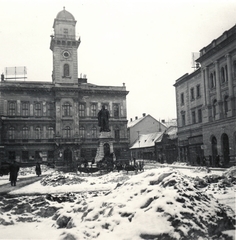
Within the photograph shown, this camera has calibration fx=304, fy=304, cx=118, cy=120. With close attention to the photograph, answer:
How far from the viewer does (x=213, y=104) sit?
31641 mm

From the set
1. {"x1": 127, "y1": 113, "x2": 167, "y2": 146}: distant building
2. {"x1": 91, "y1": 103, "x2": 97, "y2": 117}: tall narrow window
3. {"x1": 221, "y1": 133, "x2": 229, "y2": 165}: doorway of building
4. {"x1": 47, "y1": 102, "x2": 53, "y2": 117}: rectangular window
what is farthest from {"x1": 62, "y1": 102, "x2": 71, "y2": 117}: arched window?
{"x1": 221, "y1": 133, "x2": 229, "y2": 165}: doorway of building

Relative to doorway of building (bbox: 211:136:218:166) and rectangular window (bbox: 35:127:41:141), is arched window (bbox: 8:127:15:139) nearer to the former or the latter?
rectangular window (bbox: 35:127:41:141)

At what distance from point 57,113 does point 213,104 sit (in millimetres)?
25764

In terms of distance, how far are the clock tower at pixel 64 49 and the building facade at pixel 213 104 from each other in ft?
61.1

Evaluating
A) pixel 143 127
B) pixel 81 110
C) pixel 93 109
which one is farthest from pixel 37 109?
pixel 143 127

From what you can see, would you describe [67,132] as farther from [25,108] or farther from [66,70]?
[66,70]

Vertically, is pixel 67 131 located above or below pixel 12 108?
below

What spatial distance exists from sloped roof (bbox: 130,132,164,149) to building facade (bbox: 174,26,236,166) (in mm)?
17525

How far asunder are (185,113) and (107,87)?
53.0 ft

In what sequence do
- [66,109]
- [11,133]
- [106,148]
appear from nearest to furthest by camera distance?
1. [106,148]
2. [11,133]
3. [66,109]

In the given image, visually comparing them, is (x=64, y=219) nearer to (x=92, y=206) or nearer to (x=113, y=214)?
(x=92, y=206)

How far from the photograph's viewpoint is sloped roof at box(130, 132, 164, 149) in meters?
59.3

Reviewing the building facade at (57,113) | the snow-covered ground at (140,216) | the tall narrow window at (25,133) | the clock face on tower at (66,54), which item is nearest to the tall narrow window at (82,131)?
the building facade at (57,113)

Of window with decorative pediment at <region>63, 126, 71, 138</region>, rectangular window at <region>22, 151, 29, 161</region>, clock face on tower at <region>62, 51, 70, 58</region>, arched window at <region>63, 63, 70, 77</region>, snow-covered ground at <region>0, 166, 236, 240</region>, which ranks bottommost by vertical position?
snow-covered ground at <region>0, 166, 236, 240</region>
